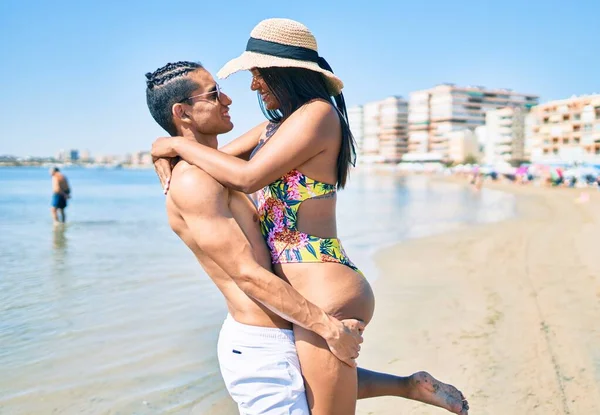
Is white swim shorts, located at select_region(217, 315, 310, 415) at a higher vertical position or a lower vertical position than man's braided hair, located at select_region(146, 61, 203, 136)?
lower

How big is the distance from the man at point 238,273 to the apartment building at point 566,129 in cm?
7319

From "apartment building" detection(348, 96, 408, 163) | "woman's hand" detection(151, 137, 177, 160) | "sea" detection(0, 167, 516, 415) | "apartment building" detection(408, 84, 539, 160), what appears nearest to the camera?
"woman's hand" detection(151, 137, 177, 160)

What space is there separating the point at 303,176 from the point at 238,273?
0.39 meters

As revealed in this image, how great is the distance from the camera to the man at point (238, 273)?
1866 millimetres

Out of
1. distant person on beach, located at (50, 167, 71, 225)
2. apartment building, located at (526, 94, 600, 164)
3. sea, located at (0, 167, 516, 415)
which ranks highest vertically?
sea, located at (0, 167, 516, 415)

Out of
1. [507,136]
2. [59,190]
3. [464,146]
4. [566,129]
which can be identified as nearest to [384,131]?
[464,146]

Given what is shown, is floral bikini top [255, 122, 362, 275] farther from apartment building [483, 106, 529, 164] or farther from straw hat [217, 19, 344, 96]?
apartment building [483, 106, 529, 164]

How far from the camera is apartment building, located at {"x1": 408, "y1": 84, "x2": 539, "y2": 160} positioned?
119688mm

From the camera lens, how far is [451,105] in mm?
119688

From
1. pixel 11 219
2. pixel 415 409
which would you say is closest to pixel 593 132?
pixel 11 219

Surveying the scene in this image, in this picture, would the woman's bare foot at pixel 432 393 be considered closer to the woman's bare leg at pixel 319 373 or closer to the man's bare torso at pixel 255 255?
the woman's bare leg at pixel 319 373

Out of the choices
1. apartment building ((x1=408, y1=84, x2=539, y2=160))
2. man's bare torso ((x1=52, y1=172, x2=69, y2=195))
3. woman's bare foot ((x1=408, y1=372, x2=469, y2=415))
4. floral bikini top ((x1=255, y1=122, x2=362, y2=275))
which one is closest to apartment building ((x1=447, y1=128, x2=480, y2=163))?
apartment building ((x1=408, y1=84, x2=539, y2=160))

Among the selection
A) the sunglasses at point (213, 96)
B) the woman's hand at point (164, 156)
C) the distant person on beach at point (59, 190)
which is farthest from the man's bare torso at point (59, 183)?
the sunglasses at point (213, 96)

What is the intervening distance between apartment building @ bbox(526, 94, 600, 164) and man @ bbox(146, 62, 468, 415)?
73.2 meters
